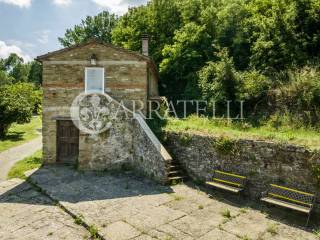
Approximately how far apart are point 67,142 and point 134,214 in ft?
27.1

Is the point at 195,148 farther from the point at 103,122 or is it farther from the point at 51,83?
the point at 51,83

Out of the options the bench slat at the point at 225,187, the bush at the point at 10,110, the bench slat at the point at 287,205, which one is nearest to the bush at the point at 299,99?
the bench slat at the point at 225,187

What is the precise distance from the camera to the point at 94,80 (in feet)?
54.5

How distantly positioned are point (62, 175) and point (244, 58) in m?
14.5

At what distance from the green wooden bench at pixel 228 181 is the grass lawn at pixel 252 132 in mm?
1475

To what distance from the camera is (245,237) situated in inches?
329

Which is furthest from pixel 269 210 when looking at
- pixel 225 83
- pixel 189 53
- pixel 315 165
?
pixel 189 53

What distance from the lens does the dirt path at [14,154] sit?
17.4 m

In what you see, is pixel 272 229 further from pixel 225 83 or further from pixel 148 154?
pixel 225 83

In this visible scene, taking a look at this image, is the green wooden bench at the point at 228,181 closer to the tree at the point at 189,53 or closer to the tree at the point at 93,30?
the tree at the point at 189,53

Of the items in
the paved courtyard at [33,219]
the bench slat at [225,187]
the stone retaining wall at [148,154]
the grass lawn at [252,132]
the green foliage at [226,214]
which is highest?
the grass lawn at [252,132]

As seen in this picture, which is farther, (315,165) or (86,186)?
(86,186)

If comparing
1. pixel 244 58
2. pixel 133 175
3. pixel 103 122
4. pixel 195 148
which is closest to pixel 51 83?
pixel 103 122

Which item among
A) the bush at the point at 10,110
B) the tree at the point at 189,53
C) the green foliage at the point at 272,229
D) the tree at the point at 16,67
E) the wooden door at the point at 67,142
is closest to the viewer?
the green foliage at the point at 272,229
